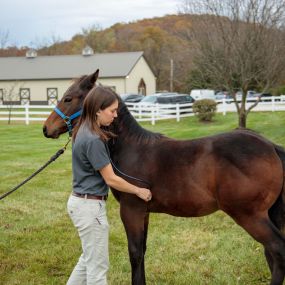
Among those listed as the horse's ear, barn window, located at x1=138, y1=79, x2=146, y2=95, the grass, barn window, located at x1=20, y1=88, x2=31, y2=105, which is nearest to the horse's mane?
the horse's ear

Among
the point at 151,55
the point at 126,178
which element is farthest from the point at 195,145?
the point at 151,55

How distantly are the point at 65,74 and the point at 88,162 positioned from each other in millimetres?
48250

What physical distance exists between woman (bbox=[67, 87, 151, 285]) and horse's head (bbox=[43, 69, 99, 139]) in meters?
0.84

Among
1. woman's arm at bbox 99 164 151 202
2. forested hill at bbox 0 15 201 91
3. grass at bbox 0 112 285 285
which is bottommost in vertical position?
grass at bbox 0 112 285 285

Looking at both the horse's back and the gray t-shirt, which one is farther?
the horse's back

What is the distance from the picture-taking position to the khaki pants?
135 inches

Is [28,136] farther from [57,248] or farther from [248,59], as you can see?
[57,248]

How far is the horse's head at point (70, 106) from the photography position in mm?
4312

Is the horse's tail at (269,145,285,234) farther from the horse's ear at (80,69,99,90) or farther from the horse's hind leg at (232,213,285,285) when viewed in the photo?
the horse's ear at (80,69,99,90)

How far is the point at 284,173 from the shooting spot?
3752 millimetres

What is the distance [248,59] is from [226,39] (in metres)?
1.00

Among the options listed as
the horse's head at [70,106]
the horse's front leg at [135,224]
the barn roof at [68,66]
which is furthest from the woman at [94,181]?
the barn roof at [68,66]

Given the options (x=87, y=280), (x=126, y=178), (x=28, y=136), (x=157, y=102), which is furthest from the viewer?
(x=157, y=102)

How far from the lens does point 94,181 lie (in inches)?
137
